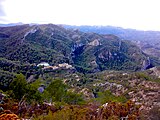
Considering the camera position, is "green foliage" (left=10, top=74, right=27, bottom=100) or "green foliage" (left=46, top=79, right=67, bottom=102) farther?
"green foliage" (left=46, top=79, right=67, bottom=102)

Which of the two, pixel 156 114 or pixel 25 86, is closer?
pixel 156 114

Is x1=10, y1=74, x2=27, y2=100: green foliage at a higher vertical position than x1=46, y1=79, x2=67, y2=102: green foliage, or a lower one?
higher

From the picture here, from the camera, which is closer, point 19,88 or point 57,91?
point 19,88

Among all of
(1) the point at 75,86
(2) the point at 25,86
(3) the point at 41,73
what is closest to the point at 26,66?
(3) the point at 41,73

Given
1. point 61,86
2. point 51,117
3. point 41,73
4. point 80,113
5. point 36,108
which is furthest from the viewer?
point 41,73

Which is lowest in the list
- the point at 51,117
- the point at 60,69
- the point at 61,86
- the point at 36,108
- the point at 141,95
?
the point at 60,69

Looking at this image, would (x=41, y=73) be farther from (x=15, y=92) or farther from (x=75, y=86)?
(x=15, y=92)

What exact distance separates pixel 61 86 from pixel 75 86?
80104mm

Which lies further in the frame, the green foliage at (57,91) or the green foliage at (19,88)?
the green foliage at (57,91)

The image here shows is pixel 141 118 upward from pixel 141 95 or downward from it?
upward

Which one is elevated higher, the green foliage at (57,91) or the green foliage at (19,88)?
the green foliage at (19,88)

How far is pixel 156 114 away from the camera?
128 ft

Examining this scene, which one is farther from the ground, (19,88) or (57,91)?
(19,88)

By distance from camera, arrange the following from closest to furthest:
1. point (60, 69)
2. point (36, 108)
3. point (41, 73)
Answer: point (36, 108), point (41, 73), point (60, 69)
